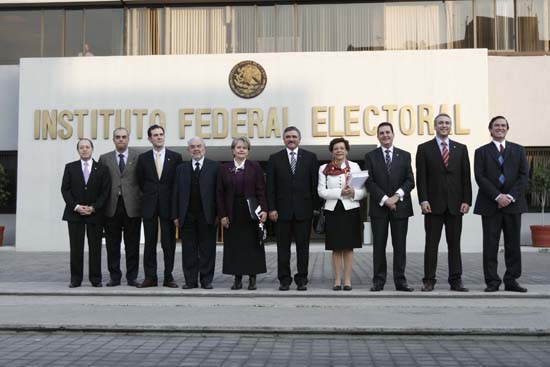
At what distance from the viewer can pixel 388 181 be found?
741cm

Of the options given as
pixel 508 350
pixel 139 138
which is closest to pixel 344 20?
pixel 139 138

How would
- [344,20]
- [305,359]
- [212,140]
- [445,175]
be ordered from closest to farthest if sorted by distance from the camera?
[305,359], [445,175], [212,140], [344,20]

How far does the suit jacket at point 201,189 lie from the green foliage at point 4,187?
11.1 metres

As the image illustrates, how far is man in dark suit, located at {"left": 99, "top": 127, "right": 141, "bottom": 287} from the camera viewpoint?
314 inches

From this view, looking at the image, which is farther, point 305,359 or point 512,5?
point 512,5

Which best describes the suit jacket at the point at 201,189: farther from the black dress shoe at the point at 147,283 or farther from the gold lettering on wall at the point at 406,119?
the gold lettering on wall at the point at 406,119

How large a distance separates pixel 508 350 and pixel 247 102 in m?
12.6

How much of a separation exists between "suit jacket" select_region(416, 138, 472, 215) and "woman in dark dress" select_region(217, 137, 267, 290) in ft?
6.05

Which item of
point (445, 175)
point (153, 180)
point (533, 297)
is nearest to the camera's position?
point (533, 297)

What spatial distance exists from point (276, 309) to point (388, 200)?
1928mm

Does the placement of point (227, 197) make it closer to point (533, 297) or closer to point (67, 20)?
point (533, 297)

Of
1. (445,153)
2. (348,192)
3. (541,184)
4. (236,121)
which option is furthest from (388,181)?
(541,184)

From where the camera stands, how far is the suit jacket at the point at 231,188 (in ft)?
24.6

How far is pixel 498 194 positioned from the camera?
23.5 feet
